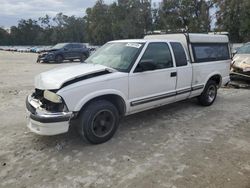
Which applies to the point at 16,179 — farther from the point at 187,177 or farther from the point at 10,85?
the point at 10,85

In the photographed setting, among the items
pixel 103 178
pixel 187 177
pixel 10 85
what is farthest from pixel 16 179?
pixel 10 85

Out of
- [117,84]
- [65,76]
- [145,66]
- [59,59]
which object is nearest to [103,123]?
[117,84]

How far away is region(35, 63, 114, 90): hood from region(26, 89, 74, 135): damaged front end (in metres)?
0.13

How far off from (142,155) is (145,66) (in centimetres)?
169

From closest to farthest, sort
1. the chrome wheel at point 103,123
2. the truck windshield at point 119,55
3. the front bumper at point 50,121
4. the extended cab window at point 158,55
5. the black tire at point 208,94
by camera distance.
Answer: the front bumper at point 50,121 → the chrome wheel at point 103,123 → the truck windshield at point 119,55 → the extended cab window at point 158,55 → the black tire at point 208,94

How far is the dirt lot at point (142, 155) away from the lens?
3600mm

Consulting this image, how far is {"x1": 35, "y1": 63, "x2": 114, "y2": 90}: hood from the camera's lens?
171 inches

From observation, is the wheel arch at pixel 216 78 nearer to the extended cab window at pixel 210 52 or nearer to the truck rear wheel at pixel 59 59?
the extended cab window at pixel 210 52

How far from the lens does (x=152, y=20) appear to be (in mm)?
57375

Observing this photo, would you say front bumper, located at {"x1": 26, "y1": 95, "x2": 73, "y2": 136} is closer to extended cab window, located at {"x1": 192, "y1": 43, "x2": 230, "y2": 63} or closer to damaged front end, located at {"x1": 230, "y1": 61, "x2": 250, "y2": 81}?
extended cab window, located at {"x1": 192, "y1": 43, "x2": 230, "y2": 63}

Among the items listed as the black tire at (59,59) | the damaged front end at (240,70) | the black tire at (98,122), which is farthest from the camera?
the black tire at (59,59)

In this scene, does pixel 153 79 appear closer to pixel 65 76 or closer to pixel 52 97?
pixel 65 76

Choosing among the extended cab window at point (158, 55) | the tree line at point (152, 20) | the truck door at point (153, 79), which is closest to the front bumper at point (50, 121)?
the truck door at point (153, 79)

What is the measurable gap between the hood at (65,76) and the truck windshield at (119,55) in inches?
9.9
